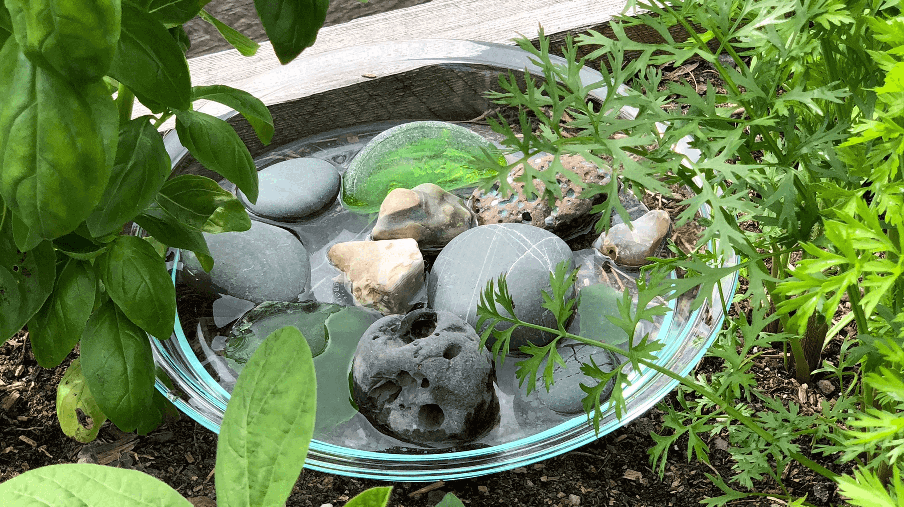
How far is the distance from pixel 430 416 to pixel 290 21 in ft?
1.97

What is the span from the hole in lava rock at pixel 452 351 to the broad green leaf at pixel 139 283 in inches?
15.1

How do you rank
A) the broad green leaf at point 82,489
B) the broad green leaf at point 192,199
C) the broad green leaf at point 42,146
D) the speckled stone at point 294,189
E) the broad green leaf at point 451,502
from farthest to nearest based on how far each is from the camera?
the speckled stone at point 294,189 → the broad green leaf at point 192,199 → the broad green leaf at point 42,146 → the broad green leaf at point 451,502 → the broad green leaf at point 82,489

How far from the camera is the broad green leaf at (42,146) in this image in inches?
26.2

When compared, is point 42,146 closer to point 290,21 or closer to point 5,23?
point 5,23

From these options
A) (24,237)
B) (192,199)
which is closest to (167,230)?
(192,199)

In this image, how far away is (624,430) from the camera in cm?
124

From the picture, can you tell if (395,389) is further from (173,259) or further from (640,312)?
(173,259)

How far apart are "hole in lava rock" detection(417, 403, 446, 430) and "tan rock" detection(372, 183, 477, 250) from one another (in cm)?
37

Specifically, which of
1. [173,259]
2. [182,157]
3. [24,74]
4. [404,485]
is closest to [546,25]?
[182,157]

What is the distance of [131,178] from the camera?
0.87m

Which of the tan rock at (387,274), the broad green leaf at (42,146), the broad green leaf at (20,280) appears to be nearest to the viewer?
the broad green leaf at (42,146)

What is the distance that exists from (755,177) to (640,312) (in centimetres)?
19

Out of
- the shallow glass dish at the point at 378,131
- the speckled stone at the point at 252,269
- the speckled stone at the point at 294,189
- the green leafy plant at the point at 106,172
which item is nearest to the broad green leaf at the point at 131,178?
the green leafy plant at the point at 106,172

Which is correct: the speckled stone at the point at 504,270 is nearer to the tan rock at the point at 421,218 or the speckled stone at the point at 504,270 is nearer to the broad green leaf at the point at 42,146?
the tan rock at the point at 421,218
